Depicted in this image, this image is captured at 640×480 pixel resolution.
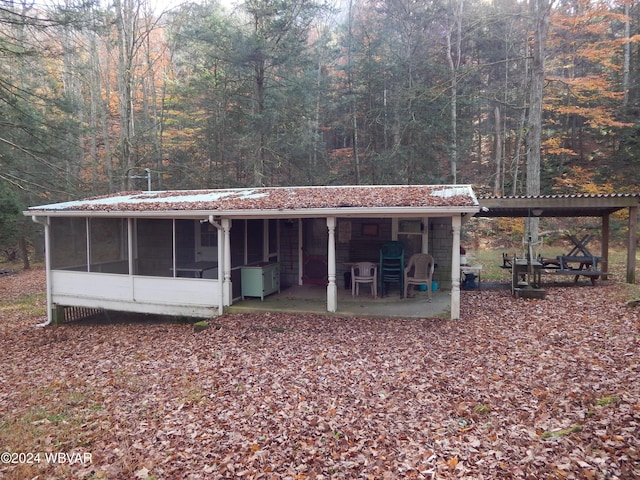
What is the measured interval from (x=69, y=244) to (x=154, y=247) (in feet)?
6.45

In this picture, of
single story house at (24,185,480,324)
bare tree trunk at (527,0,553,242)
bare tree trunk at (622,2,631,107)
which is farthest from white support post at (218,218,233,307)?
bare tree trunk at (622,2,631,107)

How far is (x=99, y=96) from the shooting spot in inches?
807

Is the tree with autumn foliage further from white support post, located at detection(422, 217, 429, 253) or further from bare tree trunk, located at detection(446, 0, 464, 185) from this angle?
white support post, located at detection(422, 217, 429, 253)

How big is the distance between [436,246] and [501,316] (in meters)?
2.61

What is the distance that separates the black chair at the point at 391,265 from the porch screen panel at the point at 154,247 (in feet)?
18.3

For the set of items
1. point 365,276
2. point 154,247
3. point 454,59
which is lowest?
point 365,276

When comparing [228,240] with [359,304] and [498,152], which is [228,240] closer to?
[359,304]

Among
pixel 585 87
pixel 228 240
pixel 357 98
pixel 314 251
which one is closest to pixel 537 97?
pixel 585 87

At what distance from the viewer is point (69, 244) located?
9.84m

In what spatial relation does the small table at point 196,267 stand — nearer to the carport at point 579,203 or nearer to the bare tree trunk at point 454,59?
the carport at point 579,203

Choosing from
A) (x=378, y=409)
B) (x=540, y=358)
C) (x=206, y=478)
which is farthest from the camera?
(x=540, y=358)

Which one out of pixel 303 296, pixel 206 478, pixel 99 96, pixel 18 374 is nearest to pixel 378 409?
pixel 206 478

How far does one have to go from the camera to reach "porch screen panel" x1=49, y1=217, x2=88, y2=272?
9.70 meters

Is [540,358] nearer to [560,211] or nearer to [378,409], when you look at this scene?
[378,409]
